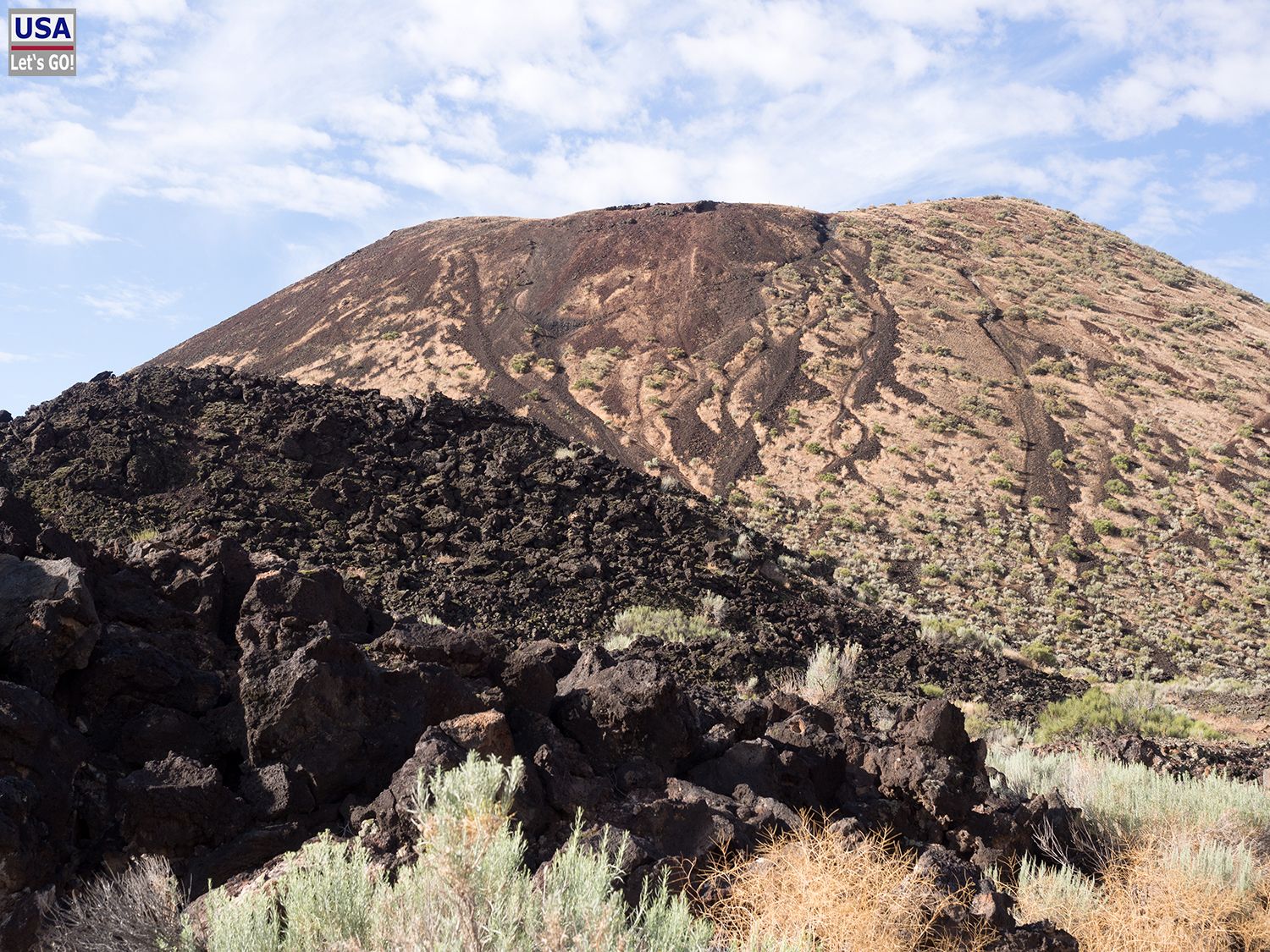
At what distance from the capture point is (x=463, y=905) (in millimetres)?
2902

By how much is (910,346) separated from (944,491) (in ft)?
35.4

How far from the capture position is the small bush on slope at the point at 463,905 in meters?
2.84

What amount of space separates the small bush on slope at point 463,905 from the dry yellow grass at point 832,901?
737 mm

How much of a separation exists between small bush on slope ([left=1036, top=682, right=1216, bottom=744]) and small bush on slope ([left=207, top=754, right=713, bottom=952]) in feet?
32.1

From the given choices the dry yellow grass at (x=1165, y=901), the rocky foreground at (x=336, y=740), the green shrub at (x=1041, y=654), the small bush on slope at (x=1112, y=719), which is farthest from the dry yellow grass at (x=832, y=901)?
the green shrub at (x=1041, y=654)

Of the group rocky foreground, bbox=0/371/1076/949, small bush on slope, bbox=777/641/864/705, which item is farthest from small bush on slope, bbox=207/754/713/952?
small bush on slope, bbox=777/641/864/705

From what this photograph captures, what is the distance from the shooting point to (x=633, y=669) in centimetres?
583

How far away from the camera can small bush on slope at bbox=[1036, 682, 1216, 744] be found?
1206cm

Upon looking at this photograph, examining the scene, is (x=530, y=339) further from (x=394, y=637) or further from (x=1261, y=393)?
(x=394, y=637)

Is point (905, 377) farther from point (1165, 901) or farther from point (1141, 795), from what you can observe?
point (1165, 901)

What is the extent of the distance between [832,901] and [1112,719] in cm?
1044

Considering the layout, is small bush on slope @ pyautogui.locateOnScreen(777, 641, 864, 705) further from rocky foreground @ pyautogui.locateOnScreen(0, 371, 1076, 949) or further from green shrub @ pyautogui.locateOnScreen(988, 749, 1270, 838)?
green shrub @ pyautogui.locateOnScreen(988, 749, 1270, 838)

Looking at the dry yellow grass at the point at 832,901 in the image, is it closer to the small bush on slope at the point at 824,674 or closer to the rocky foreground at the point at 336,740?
the rocky foreground at the point at 336,740

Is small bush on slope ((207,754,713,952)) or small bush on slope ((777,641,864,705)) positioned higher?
small bush on slope ((207,754,713,952))
